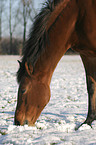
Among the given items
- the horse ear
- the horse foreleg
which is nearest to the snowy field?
the horse foreleg

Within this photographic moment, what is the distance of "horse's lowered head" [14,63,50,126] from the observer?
245 centimetres

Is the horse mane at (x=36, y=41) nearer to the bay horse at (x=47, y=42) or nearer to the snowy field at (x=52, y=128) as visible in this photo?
the bay horse at (x=47, y=42)

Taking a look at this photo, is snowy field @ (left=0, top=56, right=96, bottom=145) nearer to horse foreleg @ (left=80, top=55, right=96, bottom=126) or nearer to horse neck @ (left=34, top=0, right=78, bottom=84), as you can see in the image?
horse foreleg @ (left=80, top=55, right=96, bottom=126)

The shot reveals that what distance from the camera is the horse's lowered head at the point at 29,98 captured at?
2447 mm

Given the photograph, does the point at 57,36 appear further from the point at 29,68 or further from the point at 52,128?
the point at 52,128

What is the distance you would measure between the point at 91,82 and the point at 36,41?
128 centimetres

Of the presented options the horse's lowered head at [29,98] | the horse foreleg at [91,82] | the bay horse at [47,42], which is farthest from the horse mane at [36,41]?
the horse foreleg at [91,82]

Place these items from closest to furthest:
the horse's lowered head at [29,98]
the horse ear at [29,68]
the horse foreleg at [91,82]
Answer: the horse ear at [29,68] → the horse's lowered head at [29,98] → the horse foreleg at [91,82]

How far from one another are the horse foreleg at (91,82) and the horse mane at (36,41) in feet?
2.83

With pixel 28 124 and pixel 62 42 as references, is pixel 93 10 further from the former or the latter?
pixel 28 124

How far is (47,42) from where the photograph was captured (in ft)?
7.85

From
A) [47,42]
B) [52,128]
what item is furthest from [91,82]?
[47,42]

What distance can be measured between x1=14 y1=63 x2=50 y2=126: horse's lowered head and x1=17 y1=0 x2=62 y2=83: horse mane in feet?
0.42

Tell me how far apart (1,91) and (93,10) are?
12.2 feet
